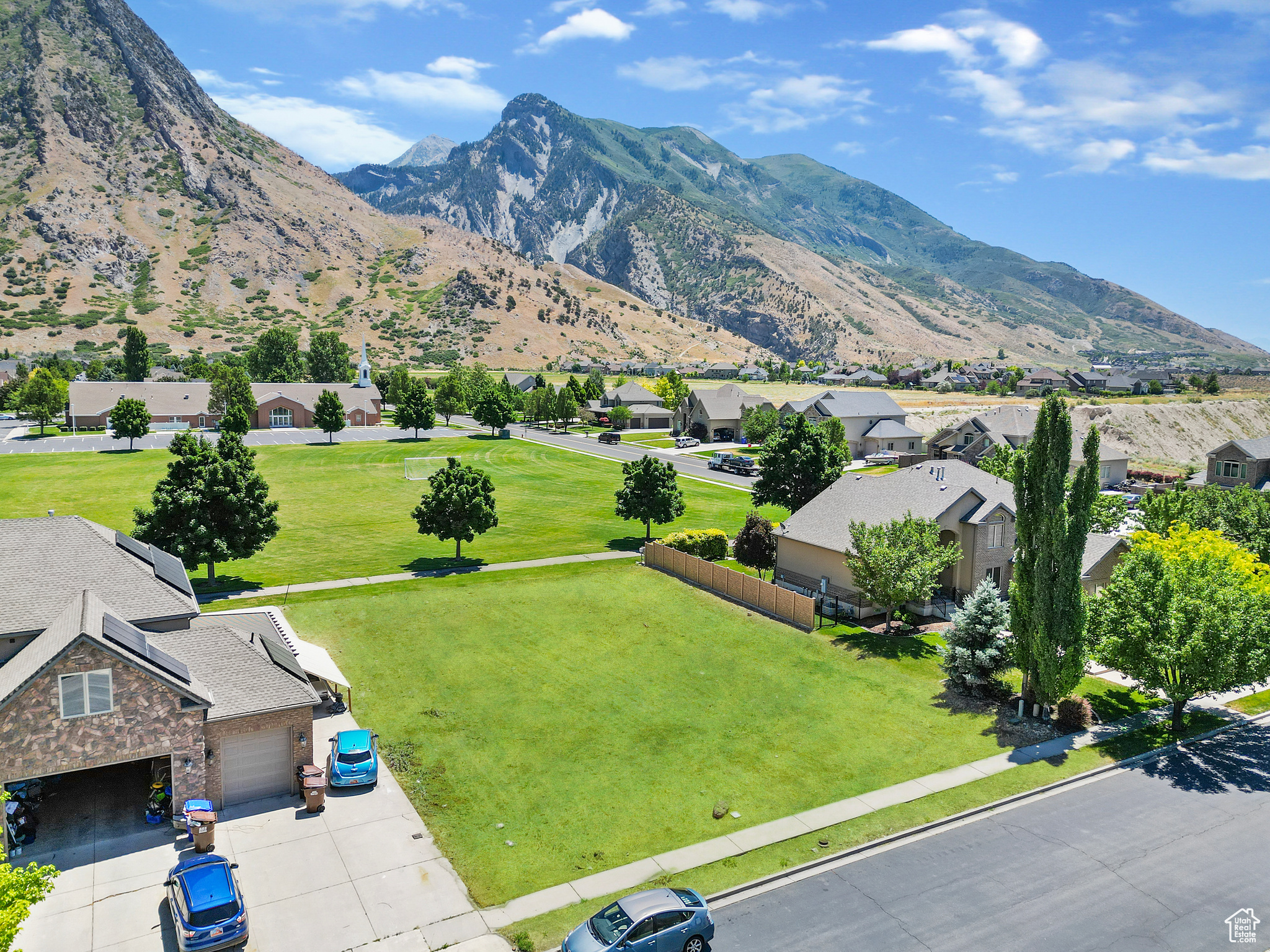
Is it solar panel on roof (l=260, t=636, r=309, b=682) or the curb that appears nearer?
the curb

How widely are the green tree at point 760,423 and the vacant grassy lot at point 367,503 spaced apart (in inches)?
827

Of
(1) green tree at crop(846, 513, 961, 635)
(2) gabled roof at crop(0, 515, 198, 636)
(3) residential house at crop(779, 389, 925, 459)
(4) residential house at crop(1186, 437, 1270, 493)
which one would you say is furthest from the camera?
(3) residential house at crop(779, 389, 925, 459)

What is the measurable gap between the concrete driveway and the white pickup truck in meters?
65.0

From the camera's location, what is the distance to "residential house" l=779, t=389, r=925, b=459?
10206 centimetres

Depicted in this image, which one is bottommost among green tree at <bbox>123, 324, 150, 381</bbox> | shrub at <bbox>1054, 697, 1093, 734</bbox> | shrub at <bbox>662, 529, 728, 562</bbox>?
shrub at <bbox>1054, 697, 1093, 734</bbox>

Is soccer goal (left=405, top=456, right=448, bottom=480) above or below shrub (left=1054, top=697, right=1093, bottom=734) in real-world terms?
above

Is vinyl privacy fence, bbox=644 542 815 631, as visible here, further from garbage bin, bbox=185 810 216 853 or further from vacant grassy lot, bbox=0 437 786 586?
garbage bin, bbox=185 810 216 853

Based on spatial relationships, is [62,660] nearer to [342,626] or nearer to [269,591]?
[342,626]

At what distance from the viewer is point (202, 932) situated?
1564 cm

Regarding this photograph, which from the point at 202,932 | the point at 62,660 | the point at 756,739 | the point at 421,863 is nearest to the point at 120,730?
the point at 62,660

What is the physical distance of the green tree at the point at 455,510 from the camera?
46.5m

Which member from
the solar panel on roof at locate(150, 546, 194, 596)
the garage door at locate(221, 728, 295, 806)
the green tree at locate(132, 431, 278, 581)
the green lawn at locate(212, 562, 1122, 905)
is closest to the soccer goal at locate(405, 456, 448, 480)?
the green tree at locate(132, 431, 278, 581)

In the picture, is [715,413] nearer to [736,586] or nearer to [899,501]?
[899,501]

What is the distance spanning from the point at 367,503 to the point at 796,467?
3628 cm
